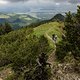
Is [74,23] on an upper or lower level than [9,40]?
upper

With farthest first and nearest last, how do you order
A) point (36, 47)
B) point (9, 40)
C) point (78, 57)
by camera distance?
1. point (9, 40)
2. point (36, 47)
3. point (78, 57)

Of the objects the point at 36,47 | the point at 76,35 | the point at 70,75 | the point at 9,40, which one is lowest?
the point at 9,40

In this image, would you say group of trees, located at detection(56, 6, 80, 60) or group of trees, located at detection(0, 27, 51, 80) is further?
group of trees, located at detection(56, 6, 80, 60)

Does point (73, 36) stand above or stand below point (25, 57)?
Result: above

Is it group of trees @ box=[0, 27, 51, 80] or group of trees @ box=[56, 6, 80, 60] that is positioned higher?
group of trees @ box=[56, 6, 80, 60]

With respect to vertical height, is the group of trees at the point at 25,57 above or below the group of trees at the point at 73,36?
below

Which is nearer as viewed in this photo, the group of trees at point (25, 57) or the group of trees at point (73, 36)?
the group of trees at point (25, 57)

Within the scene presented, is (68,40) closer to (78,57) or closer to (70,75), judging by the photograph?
(78,57)

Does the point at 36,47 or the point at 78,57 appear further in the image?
the point at 36,47

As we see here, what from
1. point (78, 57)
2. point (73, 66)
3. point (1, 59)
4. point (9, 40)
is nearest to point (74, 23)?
point (78, 57)

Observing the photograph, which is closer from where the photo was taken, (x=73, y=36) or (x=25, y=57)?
(x=73, y=36)

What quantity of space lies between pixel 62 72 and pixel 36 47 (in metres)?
42.3

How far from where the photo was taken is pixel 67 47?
63125mm

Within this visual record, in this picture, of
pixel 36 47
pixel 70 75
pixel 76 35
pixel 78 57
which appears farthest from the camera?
pixel 36 47
